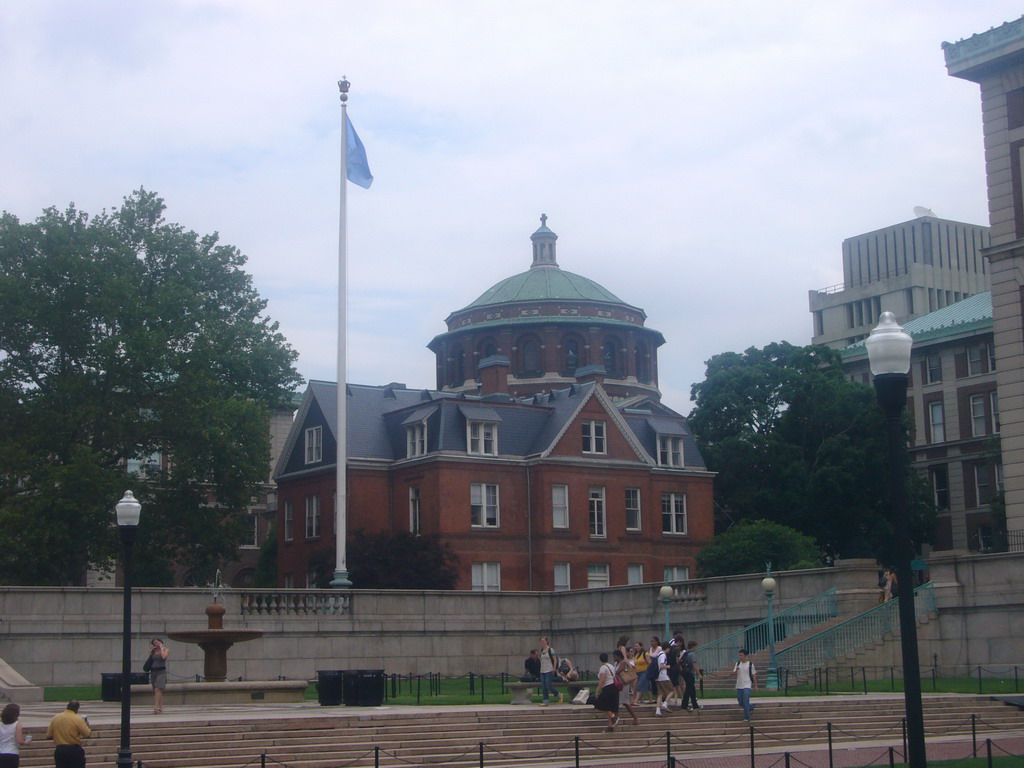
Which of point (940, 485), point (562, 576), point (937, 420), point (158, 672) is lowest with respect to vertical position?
point (158, 672)

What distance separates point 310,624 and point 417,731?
23.9 m

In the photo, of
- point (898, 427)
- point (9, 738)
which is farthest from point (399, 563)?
point (898, 427)

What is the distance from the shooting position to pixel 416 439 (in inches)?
2785

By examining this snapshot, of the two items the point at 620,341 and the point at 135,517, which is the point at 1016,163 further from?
the point at 620,341

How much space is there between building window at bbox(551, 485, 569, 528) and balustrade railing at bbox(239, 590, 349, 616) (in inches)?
765

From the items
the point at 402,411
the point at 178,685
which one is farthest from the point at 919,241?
the point at 178,685

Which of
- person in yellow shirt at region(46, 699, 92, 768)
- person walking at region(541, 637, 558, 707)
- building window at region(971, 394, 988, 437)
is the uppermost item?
building window at region(971, 394, 988, 437)

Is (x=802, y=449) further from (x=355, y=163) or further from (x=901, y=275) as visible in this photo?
(x=901, y=275)

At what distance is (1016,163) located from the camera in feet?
152

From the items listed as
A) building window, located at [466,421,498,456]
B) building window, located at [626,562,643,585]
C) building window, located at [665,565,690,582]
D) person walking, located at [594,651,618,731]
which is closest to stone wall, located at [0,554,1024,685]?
building window, located at [466,421,498,456]

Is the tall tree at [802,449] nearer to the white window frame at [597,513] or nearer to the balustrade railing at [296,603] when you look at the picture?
the white window frame at [597,513]

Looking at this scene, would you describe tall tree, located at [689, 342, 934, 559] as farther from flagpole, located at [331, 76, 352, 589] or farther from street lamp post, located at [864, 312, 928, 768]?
street lamp post, located at [864, 312, 928, 768]

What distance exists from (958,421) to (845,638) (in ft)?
173

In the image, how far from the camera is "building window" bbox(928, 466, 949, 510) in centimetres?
9069
